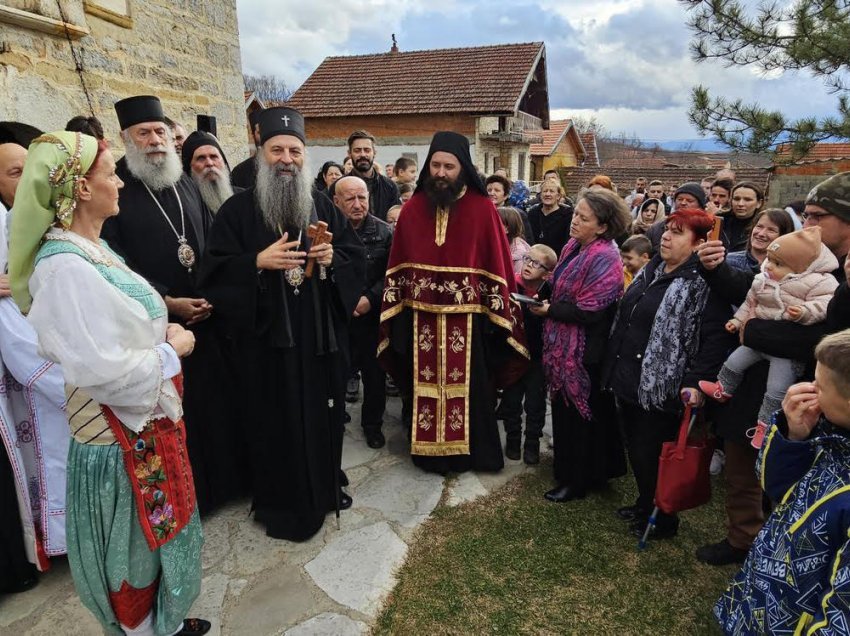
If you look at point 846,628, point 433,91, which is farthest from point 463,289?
point 433,91

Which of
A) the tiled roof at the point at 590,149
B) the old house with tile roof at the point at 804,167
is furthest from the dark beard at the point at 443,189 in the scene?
the tiled roof at the point at 590,149

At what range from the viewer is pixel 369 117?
2208cm

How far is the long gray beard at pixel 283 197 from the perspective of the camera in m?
3.05

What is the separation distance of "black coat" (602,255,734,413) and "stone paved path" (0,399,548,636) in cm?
128

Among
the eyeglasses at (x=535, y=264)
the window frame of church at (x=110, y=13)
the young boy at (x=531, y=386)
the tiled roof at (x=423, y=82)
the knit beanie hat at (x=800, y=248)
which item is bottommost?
the young boy at (x=531, y=386)

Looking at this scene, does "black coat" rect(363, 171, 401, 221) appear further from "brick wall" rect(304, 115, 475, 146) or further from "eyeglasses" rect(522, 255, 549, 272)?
"brick wall" rect(304, 115, 475, 146)

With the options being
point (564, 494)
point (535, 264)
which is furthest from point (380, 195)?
point (564, 494)

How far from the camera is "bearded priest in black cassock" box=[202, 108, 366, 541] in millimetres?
3045

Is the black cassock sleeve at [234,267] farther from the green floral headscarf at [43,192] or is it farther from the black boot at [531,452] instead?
the black boot at [531,452]

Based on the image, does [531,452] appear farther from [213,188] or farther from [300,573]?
[213,188]

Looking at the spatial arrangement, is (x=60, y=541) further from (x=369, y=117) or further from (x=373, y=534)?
(x=369, y=117)

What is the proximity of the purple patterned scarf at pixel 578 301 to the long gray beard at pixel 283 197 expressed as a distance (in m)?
1.65

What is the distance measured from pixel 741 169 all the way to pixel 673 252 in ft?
91.4

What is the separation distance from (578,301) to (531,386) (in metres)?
1.04
